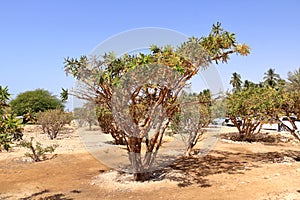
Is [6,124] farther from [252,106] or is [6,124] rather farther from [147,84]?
[252,106]

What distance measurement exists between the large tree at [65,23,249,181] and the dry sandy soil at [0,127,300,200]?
1217 mm

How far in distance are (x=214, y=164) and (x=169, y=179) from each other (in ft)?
10.0

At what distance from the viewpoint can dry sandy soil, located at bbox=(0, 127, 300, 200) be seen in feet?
25.9

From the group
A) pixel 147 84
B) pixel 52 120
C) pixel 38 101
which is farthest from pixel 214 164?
pixel 38 101

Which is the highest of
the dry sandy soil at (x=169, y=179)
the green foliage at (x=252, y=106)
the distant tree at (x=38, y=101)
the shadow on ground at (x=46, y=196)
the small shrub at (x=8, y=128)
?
the distant tree at (x=38, y=101)

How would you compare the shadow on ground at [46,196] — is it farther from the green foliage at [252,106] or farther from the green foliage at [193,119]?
the green foliage at [252,106]

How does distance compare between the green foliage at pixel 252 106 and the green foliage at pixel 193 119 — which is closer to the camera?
the green foliage at pixel 252 106

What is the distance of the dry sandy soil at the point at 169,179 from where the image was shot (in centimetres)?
790

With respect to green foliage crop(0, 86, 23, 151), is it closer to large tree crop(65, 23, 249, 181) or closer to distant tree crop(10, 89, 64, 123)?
large tree crop(65, 23, 249, 181)

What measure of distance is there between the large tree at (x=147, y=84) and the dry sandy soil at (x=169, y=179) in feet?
3.99

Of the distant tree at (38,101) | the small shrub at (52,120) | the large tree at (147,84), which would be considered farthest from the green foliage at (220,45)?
the distant tree at (38,101)

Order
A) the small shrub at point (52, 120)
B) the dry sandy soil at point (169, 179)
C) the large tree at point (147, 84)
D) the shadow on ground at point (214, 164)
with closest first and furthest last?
1. the dry sandy soil at point (169, 179)
2. the large tree at point (147, 84)
3. the shadow on ground at point (214, 164)
4. the small shrub at point (52, 120)

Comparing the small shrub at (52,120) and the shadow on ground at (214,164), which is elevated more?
the small shrub at (52,120)

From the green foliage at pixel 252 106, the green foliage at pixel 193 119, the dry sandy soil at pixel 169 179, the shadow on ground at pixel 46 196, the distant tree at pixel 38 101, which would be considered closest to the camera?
the shadow on ground at pixel 46 196
